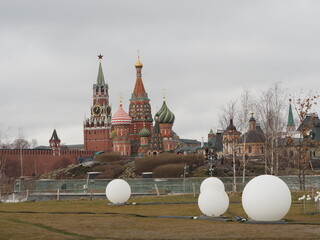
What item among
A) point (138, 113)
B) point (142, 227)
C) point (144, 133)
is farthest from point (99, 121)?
point (142, 227)

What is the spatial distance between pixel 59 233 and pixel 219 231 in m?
5.25

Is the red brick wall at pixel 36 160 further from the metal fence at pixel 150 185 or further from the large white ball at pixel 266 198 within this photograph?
the large white ball at pixel 266 198

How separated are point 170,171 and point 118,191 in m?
48.5

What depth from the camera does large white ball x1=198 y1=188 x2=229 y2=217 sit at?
2380 cm

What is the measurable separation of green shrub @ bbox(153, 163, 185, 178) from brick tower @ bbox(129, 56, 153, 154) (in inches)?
1875

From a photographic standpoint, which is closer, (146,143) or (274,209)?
(274,209)

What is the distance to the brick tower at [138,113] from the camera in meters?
130

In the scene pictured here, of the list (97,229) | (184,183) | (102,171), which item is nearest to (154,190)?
(184,183)

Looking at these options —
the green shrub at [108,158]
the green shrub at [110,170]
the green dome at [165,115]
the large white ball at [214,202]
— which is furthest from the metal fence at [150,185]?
the green dome at [165,115]

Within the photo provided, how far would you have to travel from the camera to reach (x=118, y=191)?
109 ft

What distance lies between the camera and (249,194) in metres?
21.0

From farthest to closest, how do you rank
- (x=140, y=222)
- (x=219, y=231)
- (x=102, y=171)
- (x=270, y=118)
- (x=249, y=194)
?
(x=102, y=171) < (x=270, y=118) < (x=140, y=222) < (x=249, y=194) < (x=219, y=231)

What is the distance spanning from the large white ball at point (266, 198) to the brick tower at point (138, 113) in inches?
4274

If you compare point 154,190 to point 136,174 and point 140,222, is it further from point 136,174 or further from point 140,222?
point 136,174
